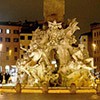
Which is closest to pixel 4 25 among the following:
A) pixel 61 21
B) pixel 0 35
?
pixel 0 35

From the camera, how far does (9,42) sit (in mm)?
88312

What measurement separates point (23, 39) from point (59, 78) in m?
54.8

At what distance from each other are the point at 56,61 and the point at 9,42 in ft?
183

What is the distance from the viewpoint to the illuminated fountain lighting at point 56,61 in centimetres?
3169

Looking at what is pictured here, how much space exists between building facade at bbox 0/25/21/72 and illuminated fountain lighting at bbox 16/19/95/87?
2138 inches

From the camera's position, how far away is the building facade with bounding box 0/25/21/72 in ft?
286

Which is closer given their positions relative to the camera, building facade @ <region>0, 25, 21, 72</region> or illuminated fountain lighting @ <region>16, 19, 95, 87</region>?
illuminated fountain lighting @ <region>16, 19, 95, 87</region>

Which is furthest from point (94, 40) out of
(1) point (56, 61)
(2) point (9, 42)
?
(1) point (56, 61)

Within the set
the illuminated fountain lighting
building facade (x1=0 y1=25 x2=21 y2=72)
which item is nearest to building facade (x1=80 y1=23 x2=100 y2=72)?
building facade (x1=0 y1=25 x2=21 y2=72)

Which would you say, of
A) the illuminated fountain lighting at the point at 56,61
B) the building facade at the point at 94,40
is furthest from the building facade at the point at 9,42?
the illuminated fountain lighting at the point at 56,61

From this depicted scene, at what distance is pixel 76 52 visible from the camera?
32.5 m

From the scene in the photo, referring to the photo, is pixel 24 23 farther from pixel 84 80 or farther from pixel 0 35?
pixel 84 80

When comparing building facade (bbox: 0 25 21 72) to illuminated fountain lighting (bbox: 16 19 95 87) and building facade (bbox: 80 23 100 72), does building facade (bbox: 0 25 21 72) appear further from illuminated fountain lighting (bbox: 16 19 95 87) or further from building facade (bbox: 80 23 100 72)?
illuminated fountain lighting (bbox: 16 19 95 87)

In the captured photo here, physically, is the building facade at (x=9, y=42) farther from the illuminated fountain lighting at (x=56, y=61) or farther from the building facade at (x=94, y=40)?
the illuminated fountain lighting at (x=56, y=61)
